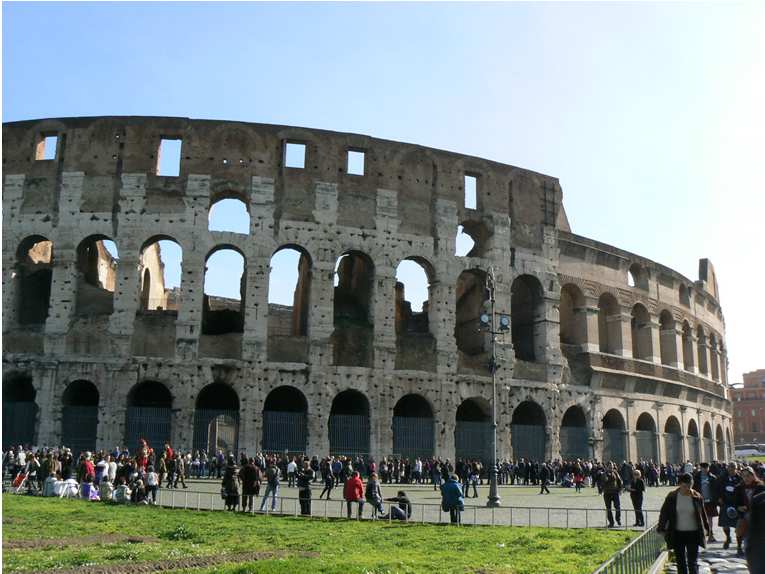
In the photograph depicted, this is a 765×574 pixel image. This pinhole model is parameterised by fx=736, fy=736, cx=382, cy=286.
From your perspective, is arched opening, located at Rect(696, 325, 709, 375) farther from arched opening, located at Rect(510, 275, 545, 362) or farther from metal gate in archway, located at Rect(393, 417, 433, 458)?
metal gate in archway, located at Rect(393, 417, 433, 458)

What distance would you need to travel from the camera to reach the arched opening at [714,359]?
135 ft

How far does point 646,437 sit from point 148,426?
21.5 m

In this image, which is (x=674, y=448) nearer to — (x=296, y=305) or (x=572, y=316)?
(x=572, y=316)

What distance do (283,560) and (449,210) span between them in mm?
20970

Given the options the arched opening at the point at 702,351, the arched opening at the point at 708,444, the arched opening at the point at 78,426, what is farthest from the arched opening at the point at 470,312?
the arched opening at the point at 708,444

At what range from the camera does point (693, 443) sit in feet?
120

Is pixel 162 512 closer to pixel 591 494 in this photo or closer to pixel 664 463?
pixel 591 494

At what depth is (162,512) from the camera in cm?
1462

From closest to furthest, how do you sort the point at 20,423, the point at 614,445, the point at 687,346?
the point at 20,423
the point at 614,445
the point at 687,346

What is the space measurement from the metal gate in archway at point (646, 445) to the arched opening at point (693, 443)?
3830 mm

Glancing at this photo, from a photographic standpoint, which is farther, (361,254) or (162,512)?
(361,254)

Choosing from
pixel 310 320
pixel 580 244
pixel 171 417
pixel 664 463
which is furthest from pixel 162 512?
pixel 664 463

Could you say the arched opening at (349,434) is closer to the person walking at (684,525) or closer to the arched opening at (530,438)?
the arched opening at (530,438)

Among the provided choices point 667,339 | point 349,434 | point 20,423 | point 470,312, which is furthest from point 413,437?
point 667,339
